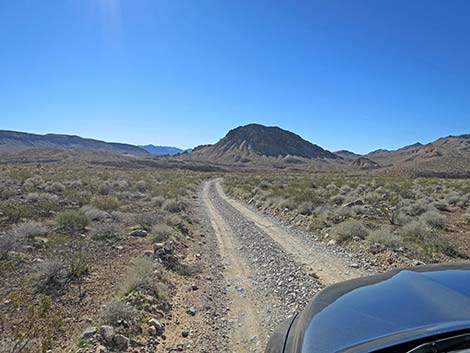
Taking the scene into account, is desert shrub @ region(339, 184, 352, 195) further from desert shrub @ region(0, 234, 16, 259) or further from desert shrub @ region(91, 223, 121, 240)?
desert shrub @ region(0, 234, 16, 259)

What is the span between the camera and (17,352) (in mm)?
3727

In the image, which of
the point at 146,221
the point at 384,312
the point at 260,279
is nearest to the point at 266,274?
the point at 260,279

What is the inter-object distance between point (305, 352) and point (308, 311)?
2.06ft

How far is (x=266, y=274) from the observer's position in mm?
7613

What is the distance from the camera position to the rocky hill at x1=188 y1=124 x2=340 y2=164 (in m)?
155

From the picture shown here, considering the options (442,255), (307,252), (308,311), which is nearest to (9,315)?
(308,311)

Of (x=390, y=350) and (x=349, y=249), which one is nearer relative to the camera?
(x=390, y=350)

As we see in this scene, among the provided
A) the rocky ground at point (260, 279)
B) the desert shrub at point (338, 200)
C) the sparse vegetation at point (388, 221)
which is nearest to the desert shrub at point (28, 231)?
the rocky ground at point (260, 279)

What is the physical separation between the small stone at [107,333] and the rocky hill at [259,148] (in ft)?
469

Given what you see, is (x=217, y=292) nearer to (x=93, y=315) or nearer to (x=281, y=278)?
(x=281, y=278)

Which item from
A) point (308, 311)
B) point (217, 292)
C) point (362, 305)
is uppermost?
point (362, 305)

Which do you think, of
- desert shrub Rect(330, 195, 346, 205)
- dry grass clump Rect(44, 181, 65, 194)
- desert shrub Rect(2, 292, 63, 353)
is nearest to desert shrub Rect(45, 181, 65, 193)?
dry grass clump Rect(44, 181, 65, 194)

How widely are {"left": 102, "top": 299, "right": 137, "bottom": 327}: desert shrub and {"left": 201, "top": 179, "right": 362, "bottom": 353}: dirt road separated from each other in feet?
5.57

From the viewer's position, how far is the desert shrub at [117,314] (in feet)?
15.5
